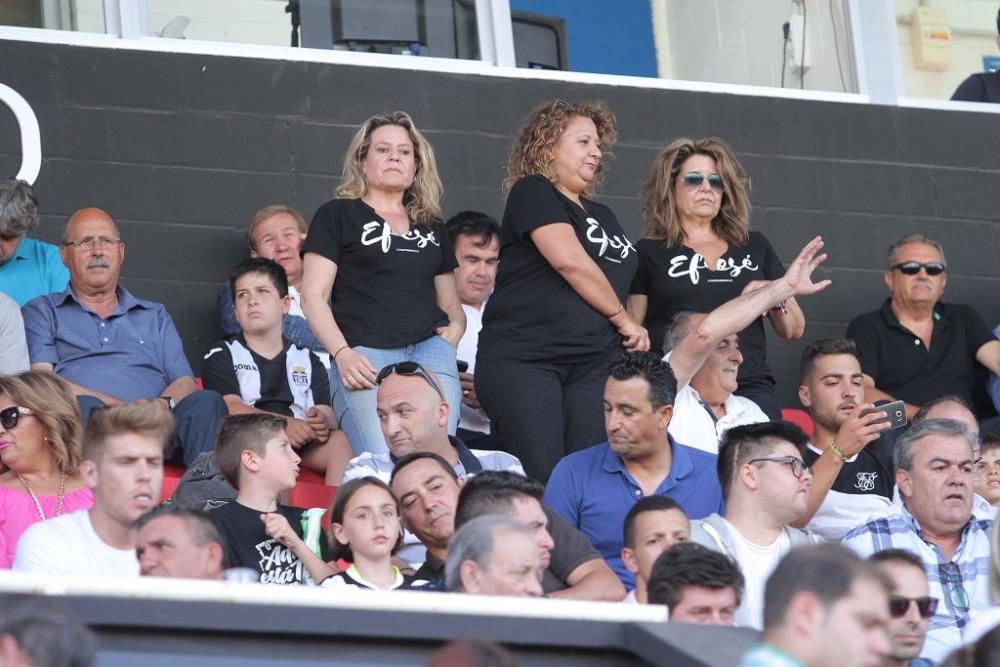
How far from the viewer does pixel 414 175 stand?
6590 millimetres

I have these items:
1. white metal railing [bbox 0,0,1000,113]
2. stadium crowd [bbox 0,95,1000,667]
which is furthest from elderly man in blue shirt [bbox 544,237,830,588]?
white metal railing [bbox 0,0,1000,113]

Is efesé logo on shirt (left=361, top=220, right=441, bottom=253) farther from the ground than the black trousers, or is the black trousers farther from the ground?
efesé logo on shirt (left=361, top=220, right=441, bottom=253)

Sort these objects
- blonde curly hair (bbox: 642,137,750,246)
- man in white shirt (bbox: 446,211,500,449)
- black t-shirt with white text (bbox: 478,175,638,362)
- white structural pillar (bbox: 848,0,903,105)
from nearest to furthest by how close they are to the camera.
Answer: black t-shirt with white text (bbox: 478,175,638,362) < blonde curly hair (bbox: 642,137,750,246) < man in white shirt (bbox: 446,211,500,449) < white structural pillar (bbox: 848,0,903,105)

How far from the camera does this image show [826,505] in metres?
6.52

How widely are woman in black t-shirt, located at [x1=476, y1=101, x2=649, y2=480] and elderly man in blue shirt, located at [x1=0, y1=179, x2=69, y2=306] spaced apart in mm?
1641

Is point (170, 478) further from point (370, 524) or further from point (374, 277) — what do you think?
point (370, 524)

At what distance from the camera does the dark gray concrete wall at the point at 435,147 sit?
24.7 feet

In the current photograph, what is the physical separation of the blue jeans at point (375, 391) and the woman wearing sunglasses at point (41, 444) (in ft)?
3.10

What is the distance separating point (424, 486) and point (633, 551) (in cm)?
65

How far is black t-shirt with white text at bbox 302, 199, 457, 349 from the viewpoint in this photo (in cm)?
634

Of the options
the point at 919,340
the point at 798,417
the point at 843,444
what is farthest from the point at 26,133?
the point at 919,340

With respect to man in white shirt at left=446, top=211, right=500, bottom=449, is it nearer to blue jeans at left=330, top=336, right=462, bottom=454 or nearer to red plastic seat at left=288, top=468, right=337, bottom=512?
blue jeans at left=330, top=336, right=462, bottom=454

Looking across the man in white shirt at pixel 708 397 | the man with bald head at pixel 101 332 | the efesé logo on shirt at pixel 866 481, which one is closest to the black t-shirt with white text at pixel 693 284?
the man in white shirt at pixel 708 397

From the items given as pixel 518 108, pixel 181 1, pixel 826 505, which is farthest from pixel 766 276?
pixel 181 1
